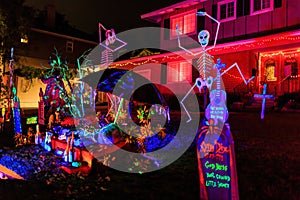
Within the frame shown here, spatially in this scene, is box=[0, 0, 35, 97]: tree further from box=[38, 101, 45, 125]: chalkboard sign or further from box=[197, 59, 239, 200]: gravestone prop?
box=[197, 59, 239, 200]: gravestone prop

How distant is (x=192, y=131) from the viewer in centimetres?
852

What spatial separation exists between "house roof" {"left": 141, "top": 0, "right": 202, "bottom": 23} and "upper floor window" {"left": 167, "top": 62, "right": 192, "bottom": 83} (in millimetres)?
3743

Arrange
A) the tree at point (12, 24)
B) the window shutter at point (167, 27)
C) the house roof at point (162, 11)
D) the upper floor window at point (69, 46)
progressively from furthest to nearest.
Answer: the upper floor window at point (69, 46)
the window shutter at point (167, 27)
the tree at point (12, 24)
the house roof at point (162, 11)

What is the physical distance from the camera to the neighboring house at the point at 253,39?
14.3 meters

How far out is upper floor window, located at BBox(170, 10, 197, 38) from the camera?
62.8ft

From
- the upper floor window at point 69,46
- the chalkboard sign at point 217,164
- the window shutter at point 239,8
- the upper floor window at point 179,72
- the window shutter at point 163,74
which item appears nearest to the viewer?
the chalkboard sign at point 217,164

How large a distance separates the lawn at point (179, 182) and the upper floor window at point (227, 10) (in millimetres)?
11773

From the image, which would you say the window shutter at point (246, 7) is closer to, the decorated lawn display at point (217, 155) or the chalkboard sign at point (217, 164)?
the decorated lawn display at point (217, 155)

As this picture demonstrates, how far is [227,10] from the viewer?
1723cm

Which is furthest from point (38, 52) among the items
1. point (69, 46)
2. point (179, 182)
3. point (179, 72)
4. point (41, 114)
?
point (179, 182)

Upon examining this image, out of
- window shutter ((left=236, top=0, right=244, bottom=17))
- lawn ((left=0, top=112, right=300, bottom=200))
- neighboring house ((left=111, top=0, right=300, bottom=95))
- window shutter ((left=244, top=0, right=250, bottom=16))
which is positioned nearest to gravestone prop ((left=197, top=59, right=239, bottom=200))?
lawn ((left=0, top=112, right=300, bottom=200))

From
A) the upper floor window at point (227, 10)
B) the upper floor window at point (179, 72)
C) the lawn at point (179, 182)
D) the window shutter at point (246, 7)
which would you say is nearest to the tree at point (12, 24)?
the upper floor window at point (179, 72)

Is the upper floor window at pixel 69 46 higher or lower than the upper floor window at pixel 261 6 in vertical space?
higher

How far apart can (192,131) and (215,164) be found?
4708mm
